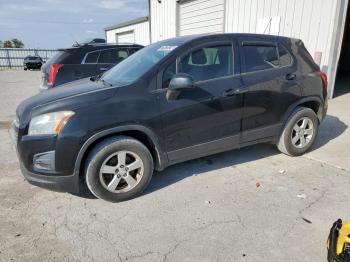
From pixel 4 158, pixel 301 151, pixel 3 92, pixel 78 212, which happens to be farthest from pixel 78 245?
pixel 3 92

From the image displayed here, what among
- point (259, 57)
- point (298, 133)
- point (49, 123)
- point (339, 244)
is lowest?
point (339, 244)

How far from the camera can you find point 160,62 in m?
3.50

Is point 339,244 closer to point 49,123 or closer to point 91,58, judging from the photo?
point 49,123

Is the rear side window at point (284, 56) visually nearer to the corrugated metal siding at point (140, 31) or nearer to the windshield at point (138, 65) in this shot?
the windshield at point (138, 65)

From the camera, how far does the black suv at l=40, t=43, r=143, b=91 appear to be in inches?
274

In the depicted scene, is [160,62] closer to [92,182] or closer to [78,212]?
[92,182]

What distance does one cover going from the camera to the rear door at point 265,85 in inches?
157

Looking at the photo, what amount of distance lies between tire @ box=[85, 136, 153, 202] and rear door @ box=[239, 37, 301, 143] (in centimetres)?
151

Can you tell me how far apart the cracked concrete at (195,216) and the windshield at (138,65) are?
54.2 inches

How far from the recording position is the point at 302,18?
26.6 ft

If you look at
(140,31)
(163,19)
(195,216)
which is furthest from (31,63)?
(195,216)

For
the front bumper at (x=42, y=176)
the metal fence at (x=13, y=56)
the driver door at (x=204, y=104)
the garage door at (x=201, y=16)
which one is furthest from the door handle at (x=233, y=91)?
the metal fence at (x=13, y=56)

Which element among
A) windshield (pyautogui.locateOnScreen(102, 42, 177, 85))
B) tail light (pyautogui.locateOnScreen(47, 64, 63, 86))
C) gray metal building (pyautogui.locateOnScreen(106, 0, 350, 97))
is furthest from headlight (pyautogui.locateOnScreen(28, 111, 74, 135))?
gray metal building (pyautogui.locateOnScreen(106, 0, 350, 97))

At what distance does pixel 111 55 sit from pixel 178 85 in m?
4.91
